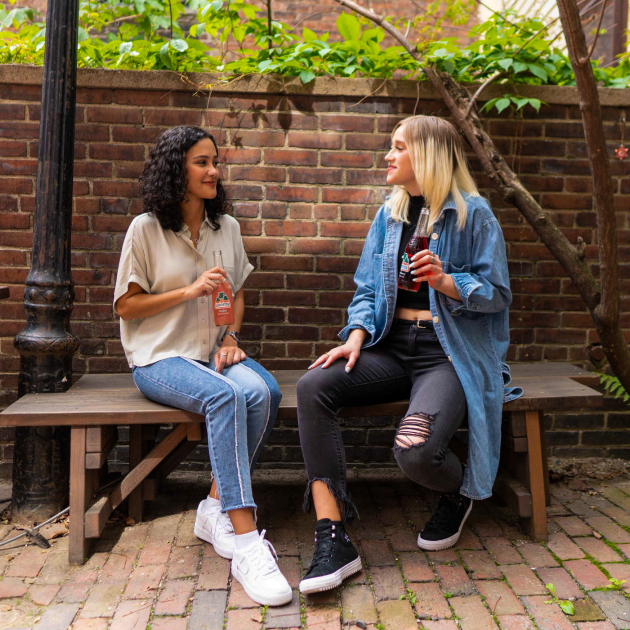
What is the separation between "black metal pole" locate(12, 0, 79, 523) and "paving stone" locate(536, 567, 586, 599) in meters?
2.10

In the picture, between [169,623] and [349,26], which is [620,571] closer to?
[169,623]

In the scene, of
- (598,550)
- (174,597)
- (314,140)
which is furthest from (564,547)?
(314,140)

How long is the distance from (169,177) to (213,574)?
5.32ft

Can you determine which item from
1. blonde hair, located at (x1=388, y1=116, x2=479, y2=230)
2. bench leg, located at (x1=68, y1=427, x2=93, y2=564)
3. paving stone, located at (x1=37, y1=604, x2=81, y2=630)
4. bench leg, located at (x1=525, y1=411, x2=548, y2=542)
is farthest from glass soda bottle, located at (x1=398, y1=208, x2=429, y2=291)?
paving stone, located at (x1=37, y1=604, x2=81, y2=630)

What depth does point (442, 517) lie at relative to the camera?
2.65 meters

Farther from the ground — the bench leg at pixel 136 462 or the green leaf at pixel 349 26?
the green leaf at pixel 349 26

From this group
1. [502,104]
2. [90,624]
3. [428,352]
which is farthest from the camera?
[502,104]

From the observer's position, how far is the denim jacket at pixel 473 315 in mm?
2559

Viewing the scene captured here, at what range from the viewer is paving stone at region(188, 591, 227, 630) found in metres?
2.11

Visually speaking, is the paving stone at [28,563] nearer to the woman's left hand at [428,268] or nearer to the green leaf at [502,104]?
the woman's left hand at [428,268]

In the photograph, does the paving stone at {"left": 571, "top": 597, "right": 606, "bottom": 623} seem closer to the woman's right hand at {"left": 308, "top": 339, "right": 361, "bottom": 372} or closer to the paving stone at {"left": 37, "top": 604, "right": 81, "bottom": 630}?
the woman's right hand at {"left": 308, "top": 339, "right": 361, "bottom": 372}

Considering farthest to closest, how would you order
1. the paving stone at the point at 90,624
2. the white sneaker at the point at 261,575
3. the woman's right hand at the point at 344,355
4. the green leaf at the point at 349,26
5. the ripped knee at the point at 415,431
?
the green leaf at the point at 349,26 → the woman's right hand at the point at 344,355 → the ripped knee at the point at 415,431 → the white sneaker at the point at 261,575 → the paving stone at the point at 90,624

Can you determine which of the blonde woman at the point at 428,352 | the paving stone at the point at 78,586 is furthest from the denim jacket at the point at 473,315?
the paving stone at the point at 78,586

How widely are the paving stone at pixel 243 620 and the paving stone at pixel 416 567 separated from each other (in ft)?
2.01
